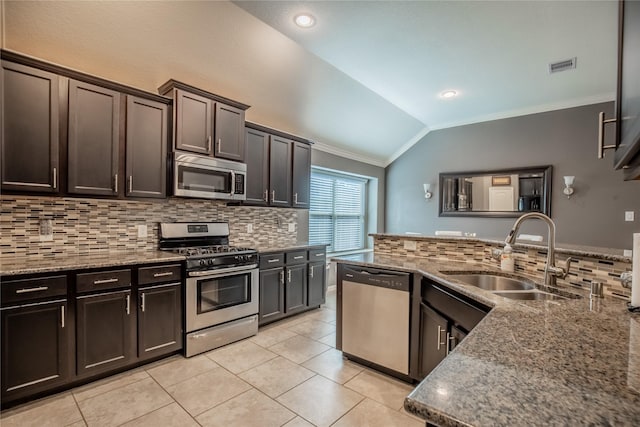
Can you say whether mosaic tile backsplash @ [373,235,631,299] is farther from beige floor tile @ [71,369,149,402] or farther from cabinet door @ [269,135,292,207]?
beige floor tile @ [71,369,149,402]

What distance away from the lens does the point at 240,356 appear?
2.82 metres

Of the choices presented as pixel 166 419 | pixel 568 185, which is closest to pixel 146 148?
pixel 166 419

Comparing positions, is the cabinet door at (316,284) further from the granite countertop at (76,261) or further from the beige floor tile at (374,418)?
the beige floor tile at (374,418)

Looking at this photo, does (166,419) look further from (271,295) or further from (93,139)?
(93,139)

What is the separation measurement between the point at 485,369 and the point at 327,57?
127 inches

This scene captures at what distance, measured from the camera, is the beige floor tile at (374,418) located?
1905 mm

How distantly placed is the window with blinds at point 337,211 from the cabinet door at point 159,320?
2.40 metres

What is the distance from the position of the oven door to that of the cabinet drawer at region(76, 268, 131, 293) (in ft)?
1.67

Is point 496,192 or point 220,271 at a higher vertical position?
point 496,192

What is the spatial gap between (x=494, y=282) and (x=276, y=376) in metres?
1.83

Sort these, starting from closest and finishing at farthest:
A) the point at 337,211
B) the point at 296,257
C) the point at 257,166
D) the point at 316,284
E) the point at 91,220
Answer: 1. the point at 91,220
2. the point at 257,166
3. the point at 296,257
4. the point at 316,284
5. the point at 337,211

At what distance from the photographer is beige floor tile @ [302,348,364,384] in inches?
97.7

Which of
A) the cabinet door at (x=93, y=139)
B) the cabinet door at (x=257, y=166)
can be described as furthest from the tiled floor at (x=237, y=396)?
the cabinet door at (x=257, y=166)

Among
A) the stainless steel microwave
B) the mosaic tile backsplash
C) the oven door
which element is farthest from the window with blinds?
the mosaic tile backsplash
